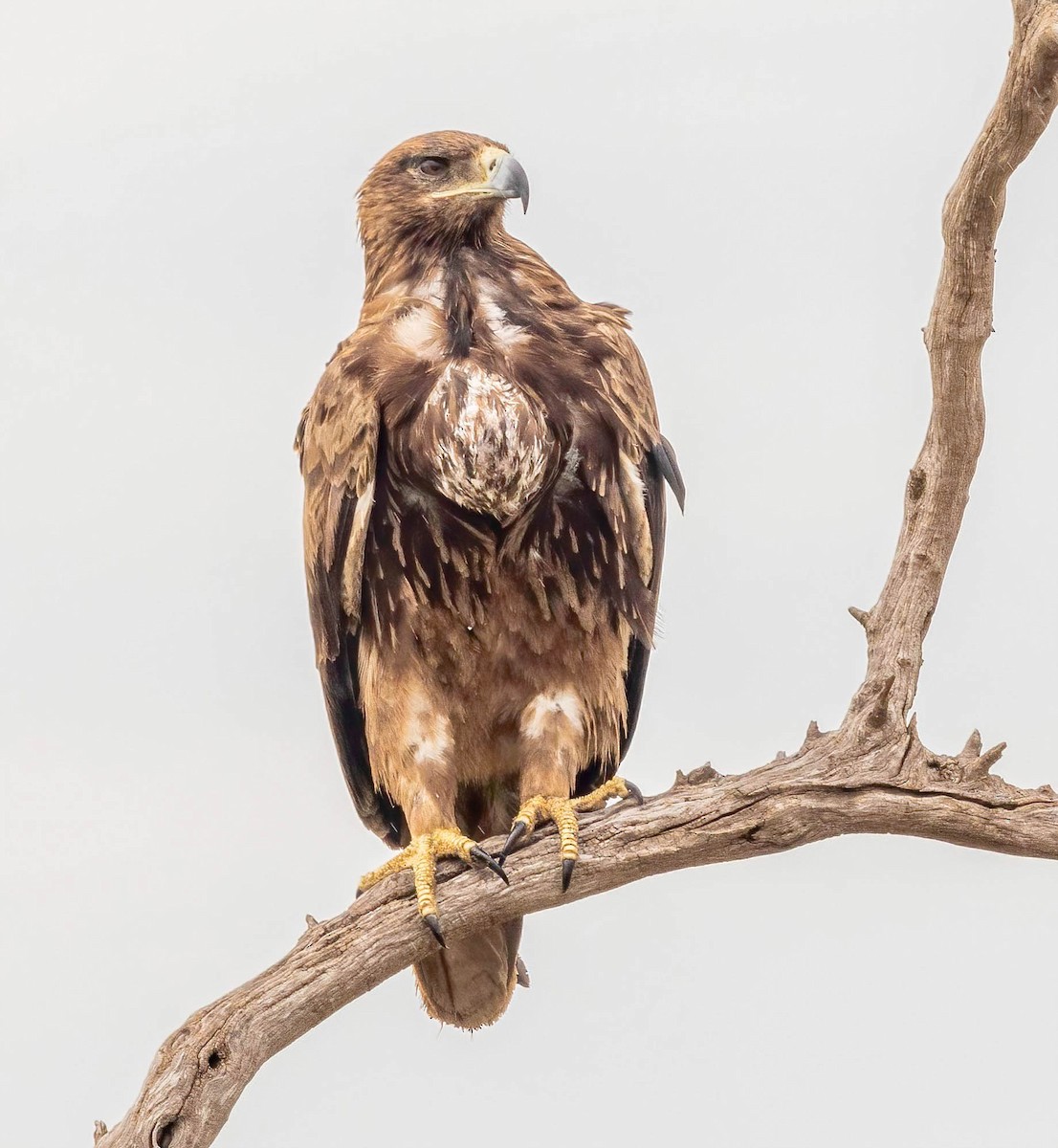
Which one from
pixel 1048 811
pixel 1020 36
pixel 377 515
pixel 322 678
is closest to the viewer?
pixel 1020 36

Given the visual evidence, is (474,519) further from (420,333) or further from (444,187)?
(444,187)

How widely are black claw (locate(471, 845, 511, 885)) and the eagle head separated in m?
1.68

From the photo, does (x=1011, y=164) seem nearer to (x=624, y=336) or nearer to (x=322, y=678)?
(x=624, y=336)

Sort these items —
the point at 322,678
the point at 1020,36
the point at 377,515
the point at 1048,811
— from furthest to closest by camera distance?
the point at 322,678 → the point at 377,515 → the point at 1048,811 → the point at 1020,36

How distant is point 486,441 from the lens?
13.8ft

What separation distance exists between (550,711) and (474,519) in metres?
0.60

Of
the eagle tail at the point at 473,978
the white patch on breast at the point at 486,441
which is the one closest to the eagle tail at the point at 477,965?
the eagle tail at the point at 473,978

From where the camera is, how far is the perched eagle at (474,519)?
429 cm

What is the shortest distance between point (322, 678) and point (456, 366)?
3.37ft

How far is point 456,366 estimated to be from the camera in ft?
14.1

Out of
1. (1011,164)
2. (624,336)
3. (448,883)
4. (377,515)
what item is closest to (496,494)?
(377,515)

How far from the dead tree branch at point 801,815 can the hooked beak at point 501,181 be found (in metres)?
Result: 1.13

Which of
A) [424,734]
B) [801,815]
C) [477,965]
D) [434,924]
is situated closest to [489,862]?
[434,924]

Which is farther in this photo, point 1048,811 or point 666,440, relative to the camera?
point 666,440
